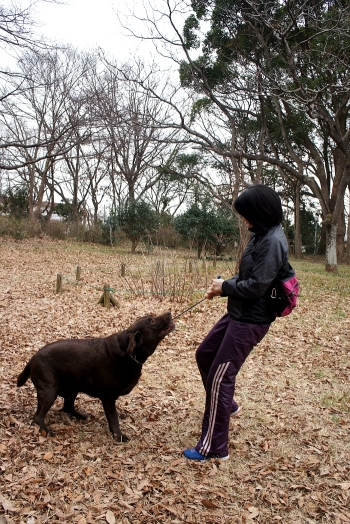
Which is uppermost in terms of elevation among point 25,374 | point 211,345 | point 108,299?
point 211,345

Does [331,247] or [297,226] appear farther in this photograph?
[297,226]

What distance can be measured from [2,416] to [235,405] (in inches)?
85.2

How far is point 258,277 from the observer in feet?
9.69

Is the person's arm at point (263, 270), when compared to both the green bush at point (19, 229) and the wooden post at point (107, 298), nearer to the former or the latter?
the wooden post at point (107, 298)

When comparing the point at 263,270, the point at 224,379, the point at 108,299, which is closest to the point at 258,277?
the point at 263,270

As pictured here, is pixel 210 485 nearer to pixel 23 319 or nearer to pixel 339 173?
pixel 23 319

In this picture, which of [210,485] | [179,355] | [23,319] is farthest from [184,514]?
[23,319]

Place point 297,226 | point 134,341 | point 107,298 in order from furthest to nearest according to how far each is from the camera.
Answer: point 297,226, point 107,298, point 134,341

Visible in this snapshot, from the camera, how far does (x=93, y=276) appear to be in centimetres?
1273

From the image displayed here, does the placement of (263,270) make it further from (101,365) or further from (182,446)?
(182,446)

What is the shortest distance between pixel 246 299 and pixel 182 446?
57.4 inches

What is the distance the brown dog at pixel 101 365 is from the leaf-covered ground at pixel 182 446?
331 mm

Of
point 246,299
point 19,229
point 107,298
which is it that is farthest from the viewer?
point 19,229

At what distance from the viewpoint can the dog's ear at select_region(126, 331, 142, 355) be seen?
3.41m
